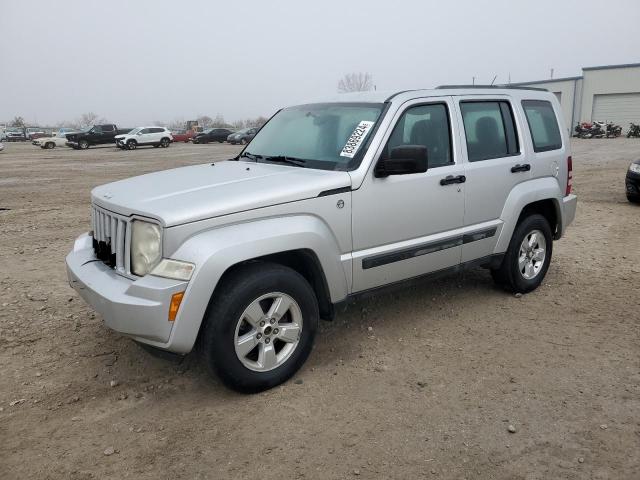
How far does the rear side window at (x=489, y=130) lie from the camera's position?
4445 mm

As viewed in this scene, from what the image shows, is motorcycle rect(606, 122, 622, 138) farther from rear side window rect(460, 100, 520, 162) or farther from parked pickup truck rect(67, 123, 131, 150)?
rear side window rect(460, 100, 520, 162)

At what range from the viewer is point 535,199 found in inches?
193

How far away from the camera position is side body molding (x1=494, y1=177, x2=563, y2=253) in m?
4.73

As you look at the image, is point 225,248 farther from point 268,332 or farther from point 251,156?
point 251,156

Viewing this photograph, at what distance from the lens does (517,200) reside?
A: 4.75m

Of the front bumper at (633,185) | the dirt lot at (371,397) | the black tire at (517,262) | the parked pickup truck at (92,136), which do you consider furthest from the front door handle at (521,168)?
the parked pickup truck at (92,136)

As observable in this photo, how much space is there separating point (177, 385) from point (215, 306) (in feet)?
2.68

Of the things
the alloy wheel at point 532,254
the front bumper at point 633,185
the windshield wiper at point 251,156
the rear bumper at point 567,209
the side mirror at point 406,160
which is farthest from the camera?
the front bumper at point 633,185

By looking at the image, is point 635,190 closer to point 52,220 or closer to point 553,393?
point 553,393

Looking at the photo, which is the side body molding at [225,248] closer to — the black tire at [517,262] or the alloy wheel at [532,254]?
the black tire at [517,262]

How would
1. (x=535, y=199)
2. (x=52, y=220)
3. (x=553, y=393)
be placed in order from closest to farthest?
(x=553, y=393) → (x=535, y=199) → (x=52, y=220)

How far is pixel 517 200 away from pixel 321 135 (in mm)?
1935

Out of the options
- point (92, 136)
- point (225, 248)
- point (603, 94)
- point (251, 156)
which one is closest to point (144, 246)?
point (225, 248)

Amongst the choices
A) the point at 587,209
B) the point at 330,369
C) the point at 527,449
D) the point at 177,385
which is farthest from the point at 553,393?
the point at 587,209
